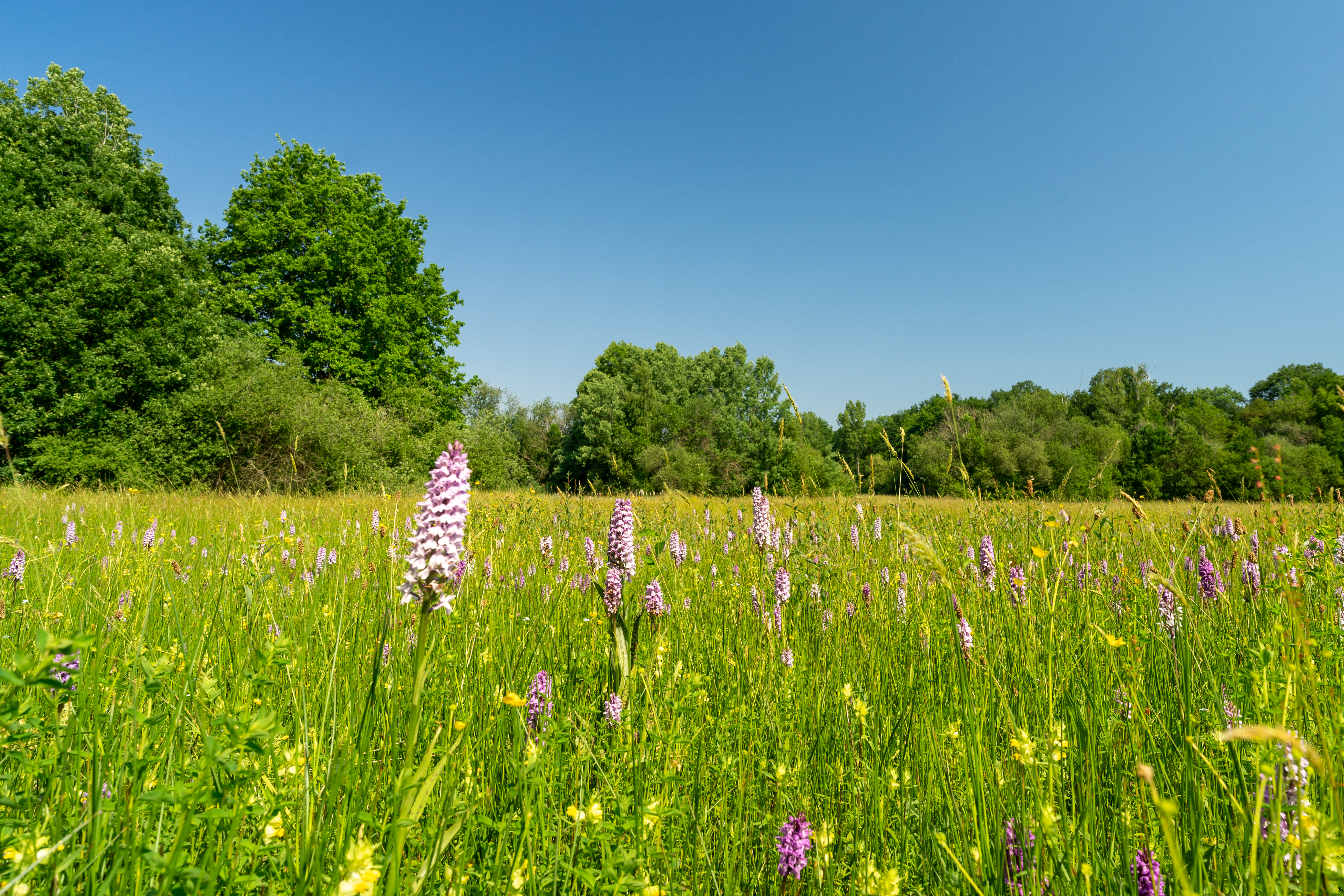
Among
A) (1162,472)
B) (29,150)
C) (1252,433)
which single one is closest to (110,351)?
(29,150)

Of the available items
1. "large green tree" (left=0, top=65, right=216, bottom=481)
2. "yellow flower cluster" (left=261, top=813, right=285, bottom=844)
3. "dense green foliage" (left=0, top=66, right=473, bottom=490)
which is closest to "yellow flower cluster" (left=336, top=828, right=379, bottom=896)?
"yellow flower cluster" (left=261, top=813, right=285, bottom=844)

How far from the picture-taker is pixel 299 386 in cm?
2009

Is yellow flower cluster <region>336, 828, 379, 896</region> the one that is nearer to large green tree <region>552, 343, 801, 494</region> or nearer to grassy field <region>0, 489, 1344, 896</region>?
grassy field <region>0, 489, 1344, 896</region>

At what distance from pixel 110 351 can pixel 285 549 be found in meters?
20.2

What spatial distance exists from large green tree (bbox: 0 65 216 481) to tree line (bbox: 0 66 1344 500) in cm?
6

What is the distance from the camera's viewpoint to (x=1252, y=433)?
34.5 meters

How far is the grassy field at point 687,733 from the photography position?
1.19 metres

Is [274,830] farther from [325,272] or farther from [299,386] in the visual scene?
[325,272]

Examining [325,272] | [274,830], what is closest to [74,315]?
[325,272]

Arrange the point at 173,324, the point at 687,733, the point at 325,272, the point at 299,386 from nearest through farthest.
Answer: the point at 687,733
the point at 173,324
the point at 299,386
the point at 325,272

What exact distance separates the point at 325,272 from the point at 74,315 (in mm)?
9893

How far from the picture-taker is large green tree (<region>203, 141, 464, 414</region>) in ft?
81.9

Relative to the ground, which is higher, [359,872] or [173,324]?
[173,324]

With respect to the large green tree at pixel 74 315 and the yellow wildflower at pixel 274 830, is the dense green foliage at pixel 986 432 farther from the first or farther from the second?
the yellow wildflower at pixel 274 830
